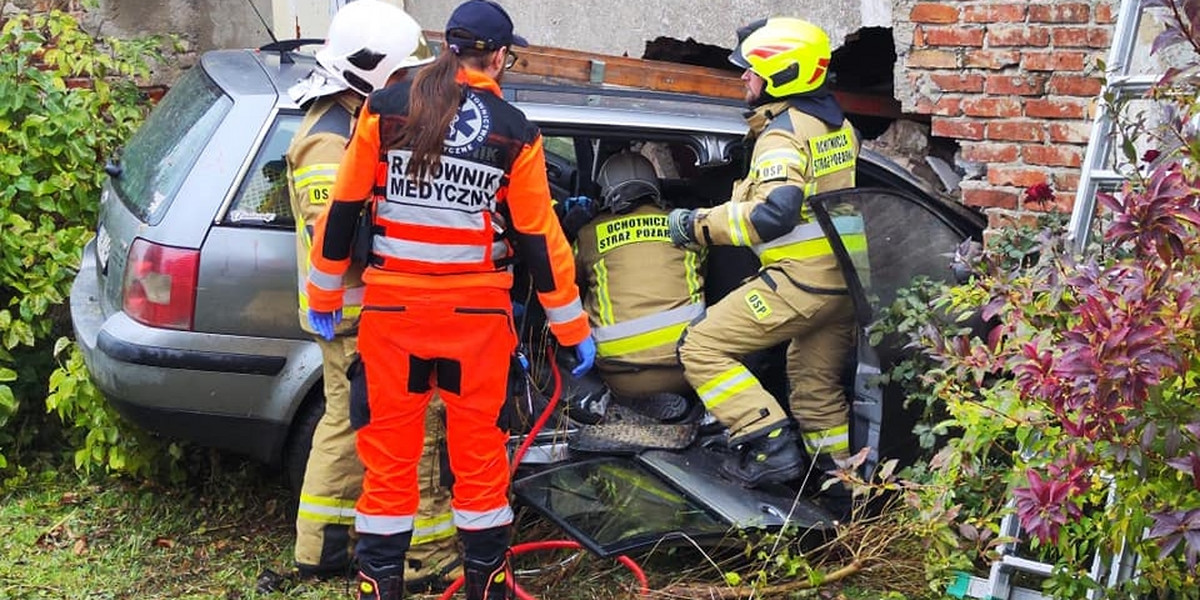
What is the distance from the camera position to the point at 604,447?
4543mm

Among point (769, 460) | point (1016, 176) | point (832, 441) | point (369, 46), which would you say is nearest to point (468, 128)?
point (369, 46)

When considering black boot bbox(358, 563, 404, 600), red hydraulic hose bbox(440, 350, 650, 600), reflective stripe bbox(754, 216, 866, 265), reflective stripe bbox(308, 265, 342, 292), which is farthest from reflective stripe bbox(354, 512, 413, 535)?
reflective stripe bbox(754, 216, 866, 265)

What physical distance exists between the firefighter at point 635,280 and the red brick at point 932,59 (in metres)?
1.18

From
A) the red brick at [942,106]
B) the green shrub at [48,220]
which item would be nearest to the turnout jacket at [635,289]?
the red brick at [942,106]

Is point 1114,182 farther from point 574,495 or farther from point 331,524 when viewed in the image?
point 331,524

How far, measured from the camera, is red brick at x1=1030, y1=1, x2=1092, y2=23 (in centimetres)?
474

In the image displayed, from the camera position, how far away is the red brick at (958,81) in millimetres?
4969

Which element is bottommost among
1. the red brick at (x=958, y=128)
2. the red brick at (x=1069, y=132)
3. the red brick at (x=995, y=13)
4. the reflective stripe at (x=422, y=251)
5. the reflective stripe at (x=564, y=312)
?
the reflective stripe at (x=564, y=312)

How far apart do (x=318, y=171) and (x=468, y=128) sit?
576 mm

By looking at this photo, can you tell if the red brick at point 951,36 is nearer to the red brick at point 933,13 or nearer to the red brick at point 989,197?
the red brick at point 933,13

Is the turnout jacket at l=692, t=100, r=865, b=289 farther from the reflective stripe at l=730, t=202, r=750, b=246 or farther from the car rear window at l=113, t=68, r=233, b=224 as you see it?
the car rear window at l=113, t=68, r=233, b=224

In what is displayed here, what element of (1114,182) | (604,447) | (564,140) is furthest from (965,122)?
(604,447)

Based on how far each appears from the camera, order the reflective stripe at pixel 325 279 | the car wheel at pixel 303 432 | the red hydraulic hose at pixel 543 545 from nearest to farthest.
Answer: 1. the reflective stripe at pixel 325 279
2. the red hydraulic hose at pixel 543 545
3. the car wheel at pixel 303 432

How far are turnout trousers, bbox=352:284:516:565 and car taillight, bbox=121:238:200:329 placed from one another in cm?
74
